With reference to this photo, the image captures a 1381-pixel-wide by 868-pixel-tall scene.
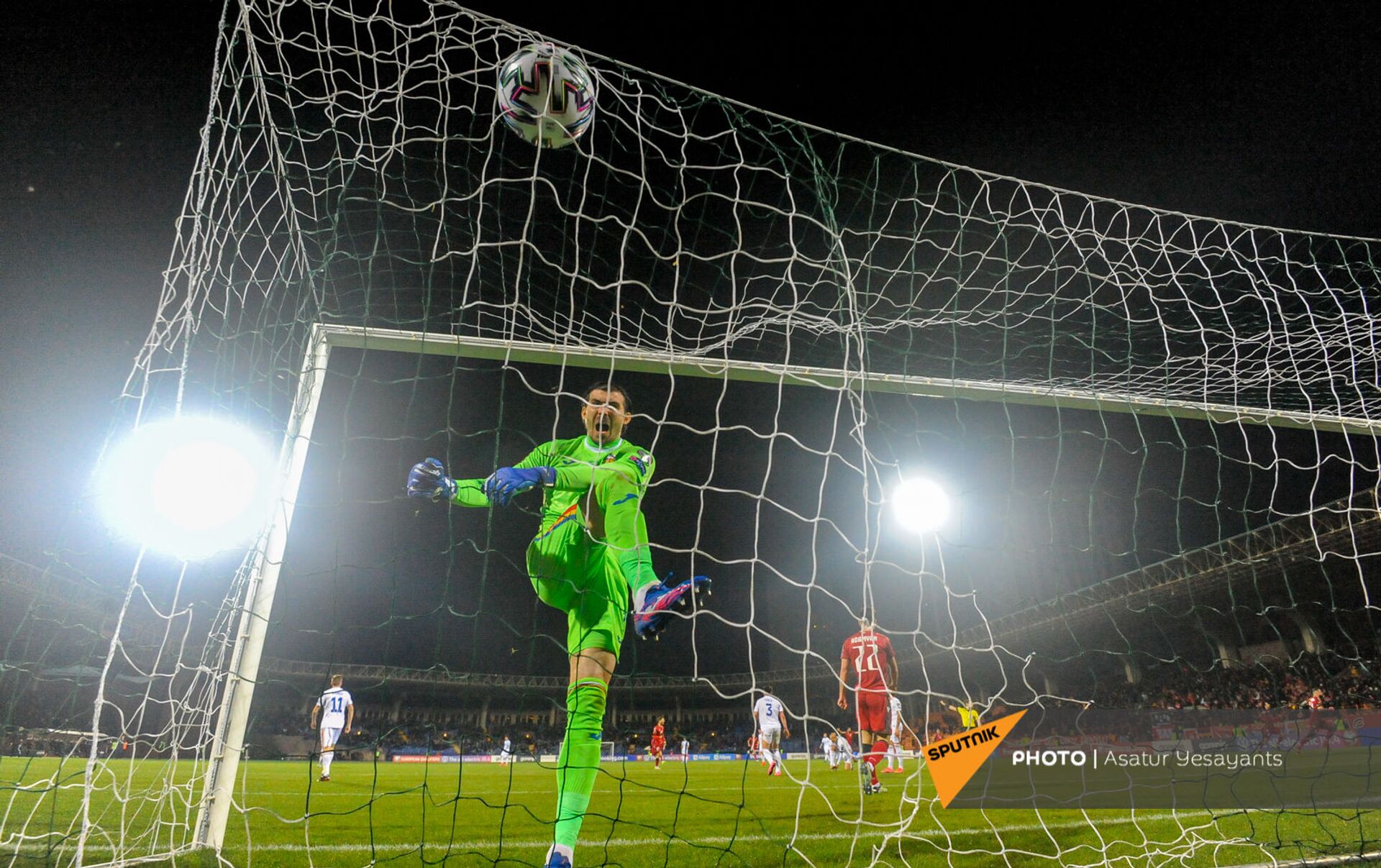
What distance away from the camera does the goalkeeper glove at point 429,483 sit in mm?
2803

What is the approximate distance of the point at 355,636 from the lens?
53.2 ft

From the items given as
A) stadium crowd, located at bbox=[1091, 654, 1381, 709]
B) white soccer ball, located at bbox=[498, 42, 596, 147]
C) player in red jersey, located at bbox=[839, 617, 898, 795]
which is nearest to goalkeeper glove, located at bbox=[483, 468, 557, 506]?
white soccer ball, located at bbox=[498, 42, 596, 147]

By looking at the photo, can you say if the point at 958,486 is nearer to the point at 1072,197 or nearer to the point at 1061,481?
the point at 1061,481

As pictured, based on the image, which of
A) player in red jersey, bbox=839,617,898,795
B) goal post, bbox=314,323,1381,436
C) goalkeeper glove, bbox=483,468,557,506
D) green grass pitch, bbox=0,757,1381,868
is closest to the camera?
green grass pitch, bbox=0,757,1381,868

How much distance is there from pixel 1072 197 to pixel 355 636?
1708 centimetres

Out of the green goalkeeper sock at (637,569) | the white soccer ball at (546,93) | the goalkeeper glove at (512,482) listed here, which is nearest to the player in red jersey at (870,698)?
the green goalkeeper sock at (637,569)

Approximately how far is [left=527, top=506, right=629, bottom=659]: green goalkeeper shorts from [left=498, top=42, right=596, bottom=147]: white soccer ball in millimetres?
1675

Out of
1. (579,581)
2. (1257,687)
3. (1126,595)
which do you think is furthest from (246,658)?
(1257,687)

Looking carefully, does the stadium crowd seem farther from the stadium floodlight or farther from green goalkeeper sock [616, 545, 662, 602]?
the stadium floodlight

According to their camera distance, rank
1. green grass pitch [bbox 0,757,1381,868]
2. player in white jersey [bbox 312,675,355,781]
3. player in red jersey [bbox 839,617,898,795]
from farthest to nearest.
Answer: player in white jersey [bbox 312,675,355,781], player in red jersey [bbox 839,617,898,795], green grass pitch [bbox 0,757,1381,868]

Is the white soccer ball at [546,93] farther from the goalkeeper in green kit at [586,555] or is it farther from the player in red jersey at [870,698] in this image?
the player in red jersey at [870,698]

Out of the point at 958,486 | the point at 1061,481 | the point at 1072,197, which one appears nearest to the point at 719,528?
the point at 958,486

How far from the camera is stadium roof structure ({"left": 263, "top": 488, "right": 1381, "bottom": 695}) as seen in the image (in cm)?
923

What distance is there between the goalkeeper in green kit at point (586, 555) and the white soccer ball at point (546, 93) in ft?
3.79
